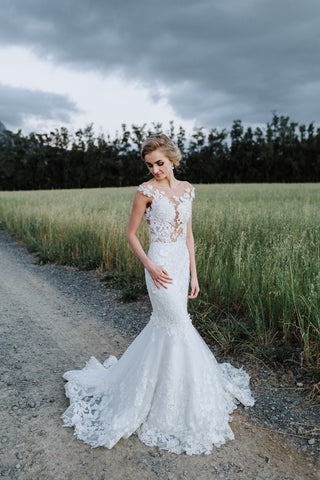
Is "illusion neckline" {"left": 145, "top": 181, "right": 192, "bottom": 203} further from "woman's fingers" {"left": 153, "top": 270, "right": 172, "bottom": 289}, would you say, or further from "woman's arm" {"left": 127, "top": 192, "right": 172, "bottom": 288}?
"woman's fingers" {"left": 153, "top": 270, "right": 172, "bottom": 289}

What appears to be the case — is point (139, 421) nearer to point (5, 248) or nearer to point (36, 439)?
point (36, 439)

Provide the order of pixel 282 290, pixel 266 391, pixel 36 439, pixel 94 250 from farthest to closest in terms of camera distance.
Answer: pixel 94 250, pixel 282 290, pixel 266 391, pixel 36 439

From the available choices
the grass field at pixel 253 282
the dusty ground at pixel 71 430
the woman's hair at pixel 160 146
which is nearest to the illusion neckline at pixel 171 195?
the woman's hair at pixel 160 146

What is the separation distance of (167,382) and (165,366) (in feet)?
0.39

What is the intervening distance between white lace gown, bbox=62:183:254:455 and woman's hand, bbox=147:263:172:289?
88mm

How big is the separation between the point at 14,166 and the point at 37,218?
46619mm

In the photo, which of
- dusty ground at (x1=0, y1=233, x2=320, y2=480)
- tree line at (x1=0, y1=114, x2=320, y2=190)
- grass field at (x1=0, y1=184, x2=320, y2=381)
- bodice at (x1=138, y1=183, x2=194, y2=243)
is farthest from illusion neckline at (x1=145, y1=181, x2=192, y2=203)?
tree line at (x1=0, y1=114, x2=320, y2=190)

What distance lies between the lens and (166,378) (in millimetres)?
2857

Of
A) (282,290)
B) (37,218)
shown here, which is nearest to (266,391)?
(282,290)

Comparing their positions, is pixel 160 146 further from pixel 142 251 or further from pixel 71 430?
pixel 71 430

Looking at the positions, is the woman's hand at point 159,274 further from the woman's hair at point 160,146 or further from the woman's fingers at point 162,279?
the woman's hair at point 160,146

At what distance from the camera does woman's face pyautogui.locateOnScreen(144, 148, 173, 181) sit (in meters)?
2.77

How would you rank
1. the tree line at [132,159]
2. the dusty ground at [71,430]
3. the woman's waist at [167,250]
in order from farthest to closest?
the tree line at [132,159] → the woman's waist at [167,250] → the dusty ground at [71,430]

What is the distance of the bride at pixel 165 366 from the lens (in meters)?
2.75
